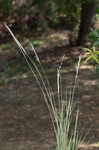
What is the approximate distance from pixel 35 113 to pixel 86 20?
147 inches

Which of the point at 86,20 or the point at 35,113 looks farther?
the point at 86,20

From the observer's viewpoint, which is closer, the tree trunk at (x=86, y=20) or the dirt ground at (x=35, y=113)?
the dirt ground at (x=35, y=113)

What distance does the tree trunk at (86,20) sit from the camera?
7949mm

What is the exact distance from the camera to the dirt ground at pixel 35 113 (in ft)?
14.0

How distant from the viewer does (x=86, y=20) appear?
26.8 ft

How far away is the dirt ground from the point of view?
14.0 ft

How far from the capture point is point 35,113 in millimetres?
5258

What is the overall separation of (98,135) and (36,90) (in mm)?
2195

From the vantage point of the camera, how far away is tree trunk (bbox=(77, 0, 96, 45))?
7.95 metres

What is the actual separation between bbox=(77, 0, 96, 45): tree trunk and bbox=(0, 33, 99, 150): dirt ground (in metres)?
1.07

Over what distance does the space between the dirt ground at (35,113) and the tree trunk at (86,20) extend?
107 cm

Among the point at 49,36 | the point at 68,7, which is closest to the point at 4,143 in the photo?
the point at 68,7

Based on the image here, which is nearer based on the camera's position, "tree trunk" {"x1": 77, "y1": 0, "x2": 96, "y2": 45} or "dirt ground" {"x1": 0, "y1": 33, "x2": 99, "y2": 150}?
"dirt ground" {"x1": 0, "y1": 33, "x2": 99, "y2": 150}

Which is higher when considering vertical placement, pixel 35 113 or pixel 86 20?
pixel 35 113
